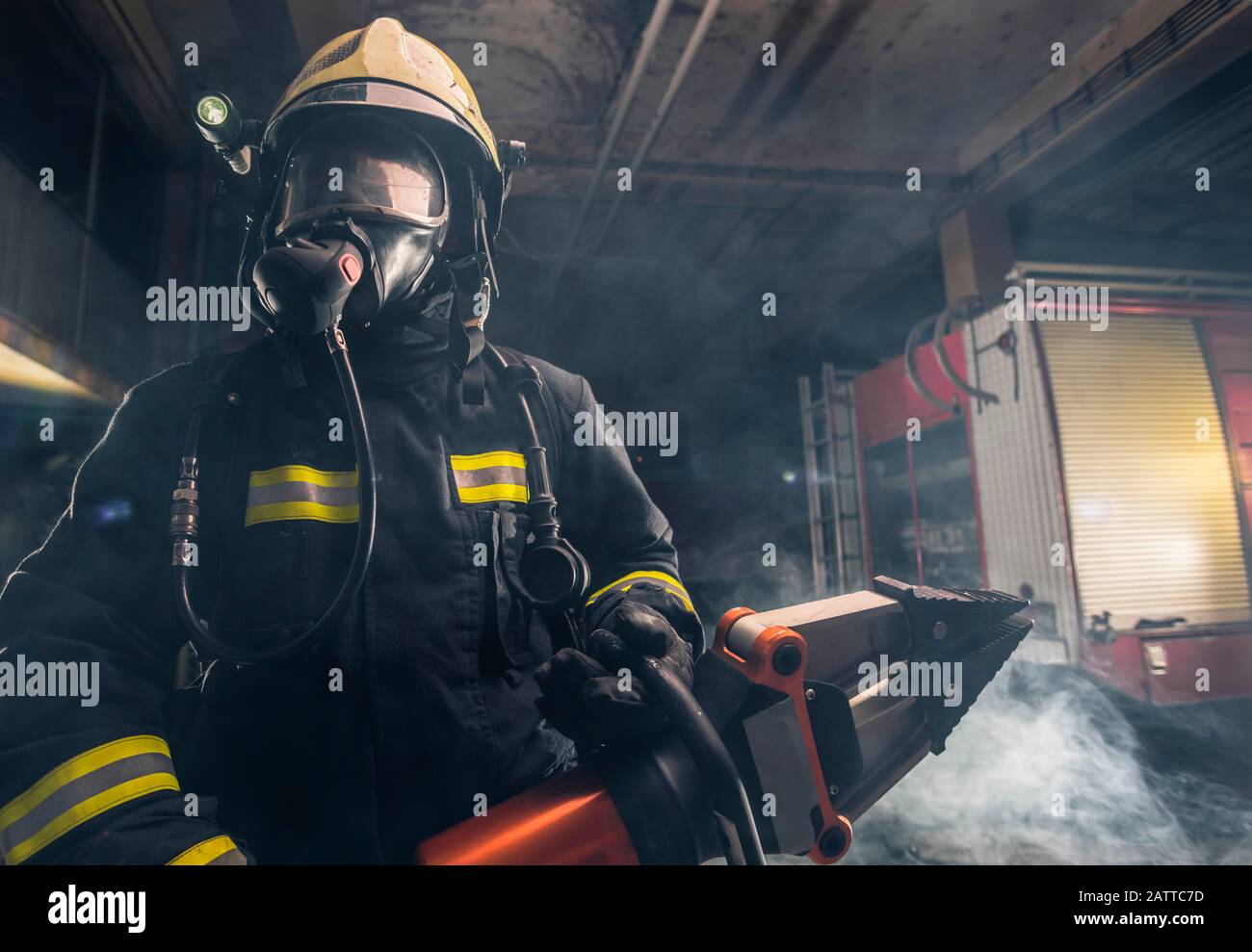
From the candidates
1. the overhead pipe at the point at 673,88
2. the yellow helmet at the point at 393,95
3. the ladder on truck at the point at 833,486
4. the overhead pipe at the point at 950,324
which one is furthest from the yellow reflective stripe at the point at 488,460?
the ladder on truck at the point at 833,486

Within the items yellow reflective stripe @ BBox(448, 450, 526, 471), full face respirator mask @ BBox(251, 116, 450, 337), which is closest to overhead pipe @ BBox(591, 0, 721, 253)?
full face respirator mask @ BBox(251, 116, 450, 337)

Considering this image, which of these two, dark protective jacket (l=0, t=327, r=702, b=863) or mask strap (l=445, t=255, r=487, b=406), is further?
mask strap (l=445, t=255, r=487, b=406)

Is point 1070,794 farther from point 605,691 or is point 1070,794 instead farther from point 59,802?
point 59,802

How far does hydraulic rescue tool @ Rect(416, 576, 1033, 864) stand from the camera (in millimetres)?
915

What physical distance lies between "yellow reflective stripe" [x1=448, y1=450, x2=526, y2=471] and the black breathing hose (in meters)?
0.22

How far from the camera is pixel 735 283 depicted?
28.9 ft

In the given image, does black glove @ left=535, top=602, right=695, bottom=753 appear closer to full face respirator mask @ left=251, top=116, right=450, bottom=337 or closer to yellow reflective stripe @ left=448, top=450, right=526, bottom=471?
yellow reflective stripe @ left=448, top=450, right=526, bottom=471

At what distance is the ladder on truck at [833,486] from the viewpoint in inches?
315

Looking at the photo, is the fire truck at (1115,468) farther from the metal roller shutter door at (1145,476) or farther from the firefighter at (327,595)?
the firefighter at (327,595)

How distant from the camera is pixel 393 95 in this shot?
1392 mm

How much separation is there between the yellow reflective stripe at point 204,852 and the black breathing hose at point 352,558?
0.25 meters

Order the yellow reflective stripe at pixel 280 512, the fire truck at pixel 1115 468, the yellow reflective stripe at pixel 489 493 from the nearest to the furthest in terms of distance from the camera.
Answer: the yellow reflective stripe at pixel 280 512
the yellow reflective stripe at pixel 489 493
the fire truck at pixel 1115 468

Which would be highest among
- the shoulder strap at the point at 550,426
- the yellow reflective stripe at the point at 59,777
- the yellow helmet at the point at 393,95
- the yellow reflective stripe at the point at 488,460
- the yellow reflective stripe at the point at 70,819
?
the yellow helmet at the point at 393,95
